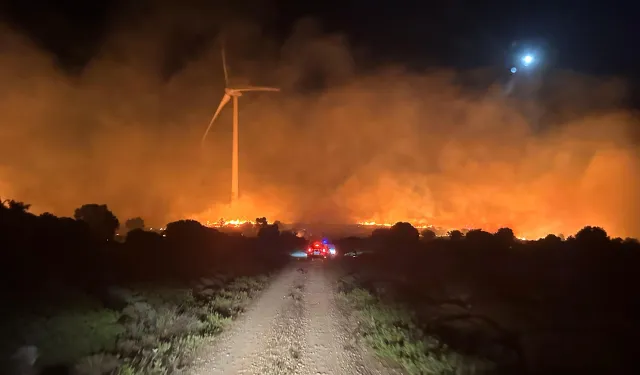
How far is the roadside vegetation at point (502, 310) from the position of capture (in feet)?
41.6

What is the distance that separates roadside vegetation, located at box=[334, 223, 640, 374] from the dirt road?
865 millimetres

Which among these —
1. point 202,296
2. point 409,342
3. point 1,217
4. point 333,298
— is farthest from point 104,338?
point 1,217

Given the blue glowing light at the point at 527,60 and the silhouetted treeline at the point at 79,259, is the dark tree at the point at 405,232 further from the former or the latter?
the silhouetted treeline at the point at 79,259

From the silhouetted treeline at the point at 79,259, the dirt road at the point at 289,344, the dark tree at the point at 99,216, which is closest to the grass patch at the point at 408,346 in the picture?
the dirt road at the point at 289,344

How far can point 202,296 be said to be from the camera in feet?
65.6

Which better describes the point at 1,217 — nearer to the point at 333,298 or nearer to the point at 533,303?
the point at 333,298

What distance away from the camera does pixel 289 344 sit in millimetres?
13055

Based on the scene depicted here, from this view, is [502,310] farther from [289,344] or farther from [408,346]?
[289,344]

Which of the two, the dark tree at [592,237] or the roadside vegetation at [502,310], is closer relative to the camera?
the roadside vegetation at [502,310]

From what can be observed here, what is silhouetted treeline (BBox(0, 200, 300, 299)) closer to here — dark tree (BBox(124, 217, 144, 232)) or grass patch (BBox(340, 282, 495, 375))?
grass patch (BBox(340, 282, 495, 375))

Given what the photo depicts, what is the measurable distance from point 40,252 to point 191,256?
15667mm

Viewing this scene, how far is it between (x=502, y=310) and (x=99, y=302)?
16.4 m

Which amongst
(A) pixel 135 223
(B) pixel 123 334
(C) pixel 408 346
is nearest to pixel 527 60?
(C) pixel 408 346

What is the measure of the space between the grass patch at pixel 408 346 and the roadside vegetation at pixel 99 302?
16.7 ft
